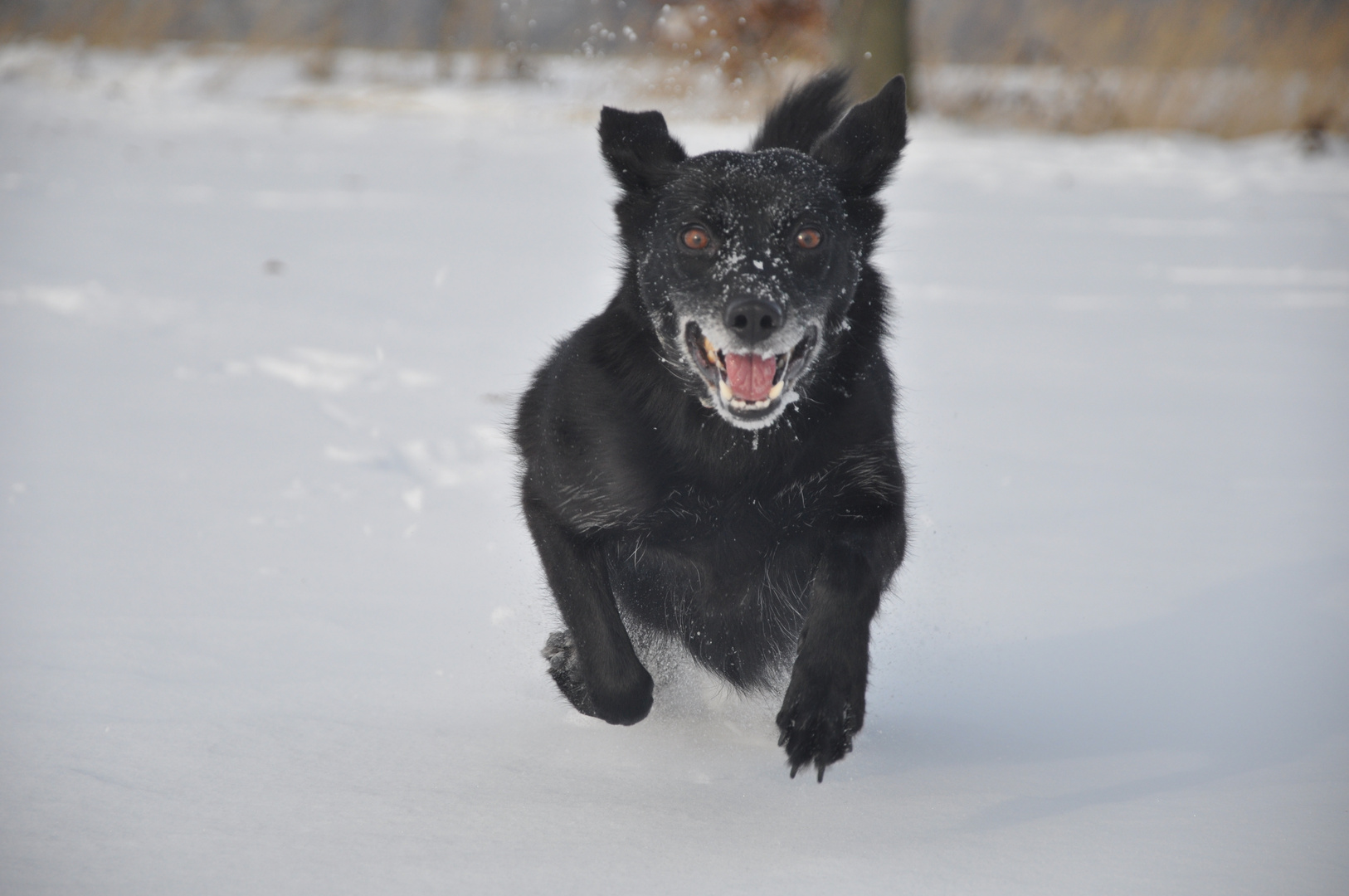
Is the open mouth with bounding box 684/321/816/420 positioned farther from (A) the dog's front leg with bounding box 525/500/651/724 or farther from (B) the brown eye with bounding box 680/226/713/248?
(A) the dog's front leg with bounding box 525/500/651/724

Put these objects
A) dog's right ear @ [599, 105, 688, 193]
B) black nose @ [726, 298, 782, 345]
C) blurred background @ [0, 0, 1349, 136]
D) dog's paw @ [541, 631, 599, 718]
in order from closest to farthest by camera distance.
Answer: black nose @ [726, 298, 782, 345] < dog's paw @ [541, 631, 599, 718] < dog's right ear @ [599, 105, 688, 193] < blurred background @ [0, 0, 1349, 136]

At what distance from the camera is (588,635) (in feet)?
8.02

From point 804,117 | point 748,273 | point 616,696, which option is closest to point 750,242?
point 748,273

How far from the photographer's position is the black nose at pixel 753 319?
2.30 meters

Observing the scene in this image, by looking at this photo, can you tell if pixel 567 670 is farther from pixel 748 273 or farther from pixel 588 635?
pixel 748 273

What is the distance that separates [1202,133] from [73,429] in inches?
487

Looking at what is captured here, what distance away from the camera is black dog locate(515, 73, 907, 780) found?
2.38 m

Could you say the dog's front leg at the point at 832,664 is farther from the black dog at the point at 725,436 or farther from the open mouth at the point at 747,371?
the open mouth at the point at 747,371

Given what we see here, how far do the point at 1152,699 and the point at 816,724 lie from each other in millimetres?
980

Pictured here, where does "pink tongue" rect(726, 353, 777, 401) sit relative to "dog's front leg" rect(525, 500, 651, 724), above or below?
above

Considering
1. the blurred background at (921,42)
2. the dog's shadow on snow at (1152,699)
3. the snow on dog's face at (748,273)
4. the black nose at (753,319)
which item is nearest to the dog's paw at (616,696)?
the dog's shadow on snow at (1152,699)

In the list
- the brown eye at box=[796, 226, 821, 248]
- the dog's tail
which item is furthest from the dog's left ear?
the dog's tail

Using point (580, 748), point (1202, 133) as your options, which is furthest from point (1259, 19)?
point (580, 748)

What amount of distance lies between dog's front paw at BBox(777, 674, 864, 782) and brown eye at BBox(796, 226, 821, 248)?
2.98 feet
